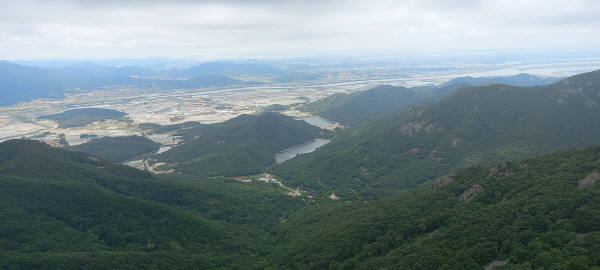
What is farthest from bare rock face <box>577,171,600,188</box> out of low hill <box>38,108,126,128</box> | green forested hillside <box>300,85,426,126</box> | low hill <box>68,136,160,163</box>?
low hill <box>38,108,126,128</box>

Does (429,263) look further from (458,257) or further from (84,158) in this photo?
(84,158)

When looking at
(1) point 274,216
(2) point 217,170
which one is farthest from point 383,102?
(1) point 274,216

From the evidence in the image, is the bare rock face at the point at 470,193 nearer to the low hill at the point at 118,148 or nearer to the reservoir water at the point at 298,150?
the reservoir water at the point at 298,150

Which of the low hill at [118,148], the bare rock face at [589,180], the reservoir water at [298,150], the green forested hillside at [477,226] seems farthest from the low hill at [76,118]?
the bare rock face at [589,180]

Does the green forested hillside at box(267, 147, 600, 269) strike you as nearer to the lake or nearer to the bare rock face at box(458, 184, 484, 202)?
the bare rock face at box(458, 184, 484, 202)

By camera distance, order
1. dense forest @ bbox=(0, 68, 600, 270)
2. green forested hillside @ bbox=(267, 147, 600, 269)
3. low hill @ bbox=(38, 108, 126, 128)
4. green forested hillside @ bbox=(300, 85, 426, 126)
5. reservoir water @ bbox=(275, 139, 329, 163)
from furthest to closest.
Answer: low hill @ bbox=(38, 108, 126, 128), green forested hillside @ bbox=(300, 85, 426, 126), reservoir water @ bbox=(275, 139, 329, 163), dense forest @ bbox=(0, 68, 600, 270), green forested hillside @ bbox=(267, 147, 600, 269)

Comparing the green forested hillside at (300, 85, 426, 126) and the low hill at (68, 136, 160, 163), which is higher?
the green forested hillside at (300, 85, 426, 126)

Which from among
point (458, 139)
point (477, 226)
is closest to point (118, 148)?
point (458, 139)
